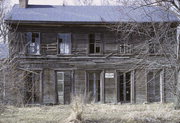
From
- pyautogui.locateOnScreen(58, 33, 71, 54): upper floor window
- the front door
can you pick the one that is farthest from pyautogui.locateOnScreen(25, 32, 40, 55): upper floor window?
the front door

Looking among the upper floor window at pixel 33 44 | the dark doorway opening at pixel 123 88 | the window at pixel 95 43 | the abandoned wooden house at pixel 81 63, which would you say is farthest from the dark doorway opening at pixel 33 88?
the dark doorway opening at pixel 123 88

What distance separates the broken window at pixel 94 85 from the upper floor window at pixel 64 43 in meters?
2.42

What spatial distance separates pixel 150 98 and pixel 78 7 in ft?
30.5

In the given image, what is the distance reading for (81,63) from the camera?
730 inches

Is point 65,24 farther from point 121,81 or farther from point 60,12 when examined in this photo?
point 121,81

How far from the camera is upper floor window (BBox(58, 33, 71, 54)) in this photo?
61.2 ft

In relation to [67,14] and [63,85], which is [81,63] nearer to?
[63,85]

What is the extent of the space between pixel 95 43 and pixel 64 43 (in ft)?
7.41

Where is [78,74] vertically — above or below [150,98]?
A: above

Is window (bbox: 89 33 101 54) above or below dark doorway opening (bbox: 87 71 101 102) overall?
above

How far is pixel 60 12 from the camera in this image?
19.9m

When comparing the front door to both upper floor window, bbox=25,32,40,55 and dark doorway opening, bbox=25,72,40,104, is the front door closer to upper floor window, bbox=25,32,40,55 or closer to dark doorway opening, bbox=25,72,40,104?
dark doorway opening, bbox=25,72,40,104

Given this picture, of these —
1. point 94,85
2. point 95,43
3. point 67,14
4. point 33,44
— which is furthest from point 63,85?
point 67,14

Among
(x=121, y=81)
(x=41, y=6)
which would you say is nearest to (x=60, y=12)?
(x=41, y=6)
